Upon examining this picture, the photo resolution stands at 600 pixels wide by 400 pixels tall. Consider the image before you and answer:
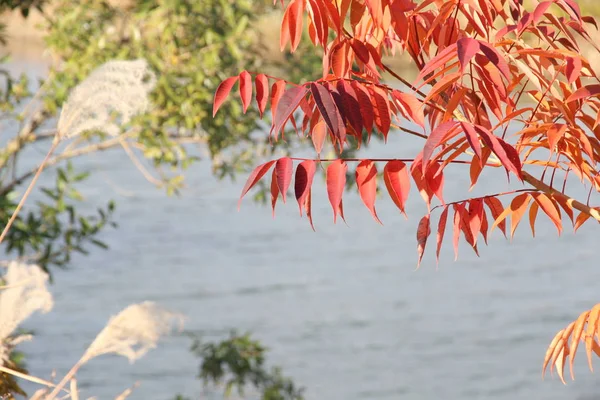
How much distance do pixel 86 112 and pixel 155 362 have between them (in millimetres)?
6871

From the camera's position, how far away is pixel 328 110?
1.55 meters

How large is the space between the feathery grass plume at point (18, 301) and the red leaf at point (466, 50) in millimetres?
1135

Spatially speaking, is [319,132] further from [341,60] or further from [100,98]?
[100,98]

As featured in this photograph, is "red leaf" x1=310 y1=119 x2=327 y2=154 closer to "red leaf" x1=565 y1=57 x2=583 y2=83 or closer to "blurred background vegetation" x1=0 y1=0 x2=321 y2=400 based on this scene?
"red leaf" x1=565 y1=57 x2=583 y2=83

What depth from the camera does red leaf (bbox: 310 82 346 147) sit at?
153 centimetres

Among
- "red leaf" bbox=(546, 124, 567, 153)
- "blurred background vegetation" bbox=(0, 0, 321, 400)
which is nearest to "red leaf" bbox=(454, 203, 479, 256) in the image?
"red leaf" bbox=(546, 124, 567, 153)

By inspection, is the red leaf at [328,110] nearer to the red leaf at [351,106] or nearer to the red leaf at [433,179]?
the red leaf at [351,106]

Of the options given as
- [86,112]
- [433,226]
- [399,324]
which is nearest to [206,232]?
[433,226]

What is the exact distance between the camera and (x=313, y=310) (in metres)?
10.3

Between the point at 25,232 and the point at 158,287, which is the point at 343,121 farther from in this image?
the point at 158,287

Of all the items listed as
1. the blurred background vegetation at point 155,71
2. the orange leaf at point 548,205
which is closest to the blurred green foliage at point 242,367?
the blurred background vegetation at point 155,71

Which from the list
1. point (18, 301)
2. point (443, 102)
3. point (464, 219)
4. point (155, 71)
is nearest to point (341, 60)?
point (443, 102)

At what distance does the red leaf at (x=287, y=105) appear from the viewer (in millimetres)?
1495

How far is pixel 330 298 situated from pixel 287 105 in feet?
30.4
